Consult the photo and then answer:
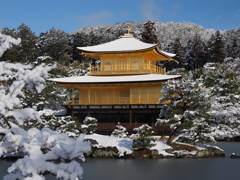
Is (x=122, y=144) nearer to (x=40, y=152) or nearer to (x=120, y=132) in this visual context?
(x=120, y=132)

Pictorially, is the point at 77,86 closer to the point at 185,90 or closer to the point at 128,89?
the point at 128,89

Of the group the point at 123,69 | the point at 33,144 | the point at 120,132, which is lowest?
the point at 120,132

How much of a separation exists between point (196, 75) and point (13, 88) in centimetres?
3794

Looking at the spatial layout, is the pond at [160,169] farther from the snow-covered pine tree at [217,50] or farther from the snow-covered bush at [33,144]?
the snow-covered pine tree at [217,50]

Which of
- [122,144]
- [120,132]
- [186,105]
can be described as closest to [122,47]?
[120,132]

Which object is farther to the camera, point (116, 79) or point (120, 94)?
point (120, 94)

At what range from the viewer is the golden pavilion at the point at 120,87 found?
27.4m

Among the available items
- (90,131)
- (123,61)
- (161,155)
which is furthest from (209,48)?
(161,155)

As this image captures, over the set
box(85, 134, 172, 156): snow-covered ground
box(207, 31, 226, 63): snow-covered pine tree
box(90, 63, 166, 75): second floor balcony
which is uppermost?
box(207, 31, 226, 63): snow-covered pine tree

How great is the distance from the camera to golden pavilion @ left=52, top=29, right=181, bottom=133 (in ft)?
89.9

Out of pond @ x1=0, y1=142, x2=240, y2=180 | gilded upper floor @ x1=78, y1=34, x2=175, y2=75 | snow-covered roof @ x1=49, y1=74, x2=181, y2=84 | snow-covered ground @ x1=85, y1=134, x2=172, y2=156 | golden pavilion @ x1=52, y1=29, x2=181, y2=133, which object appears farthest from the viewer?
gilded upper floor @ x1=78, y1=34, x2=175, y2=75

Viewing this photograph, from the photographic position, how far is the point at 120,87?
29.8m

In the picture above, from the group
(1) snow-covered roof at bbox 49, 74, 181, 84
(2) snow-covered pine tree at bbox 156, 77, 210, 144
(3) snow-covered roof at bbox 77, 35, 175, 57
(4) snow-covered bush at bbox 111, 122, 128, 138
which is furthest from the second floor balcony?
(2) snow-covered pine tree at bbox 156, 77, 210, 144

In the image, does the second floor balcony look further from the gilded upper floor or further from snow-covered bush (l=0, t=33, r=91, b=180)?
snow-covered bush (l=0, t=33, r=91, b=180)
